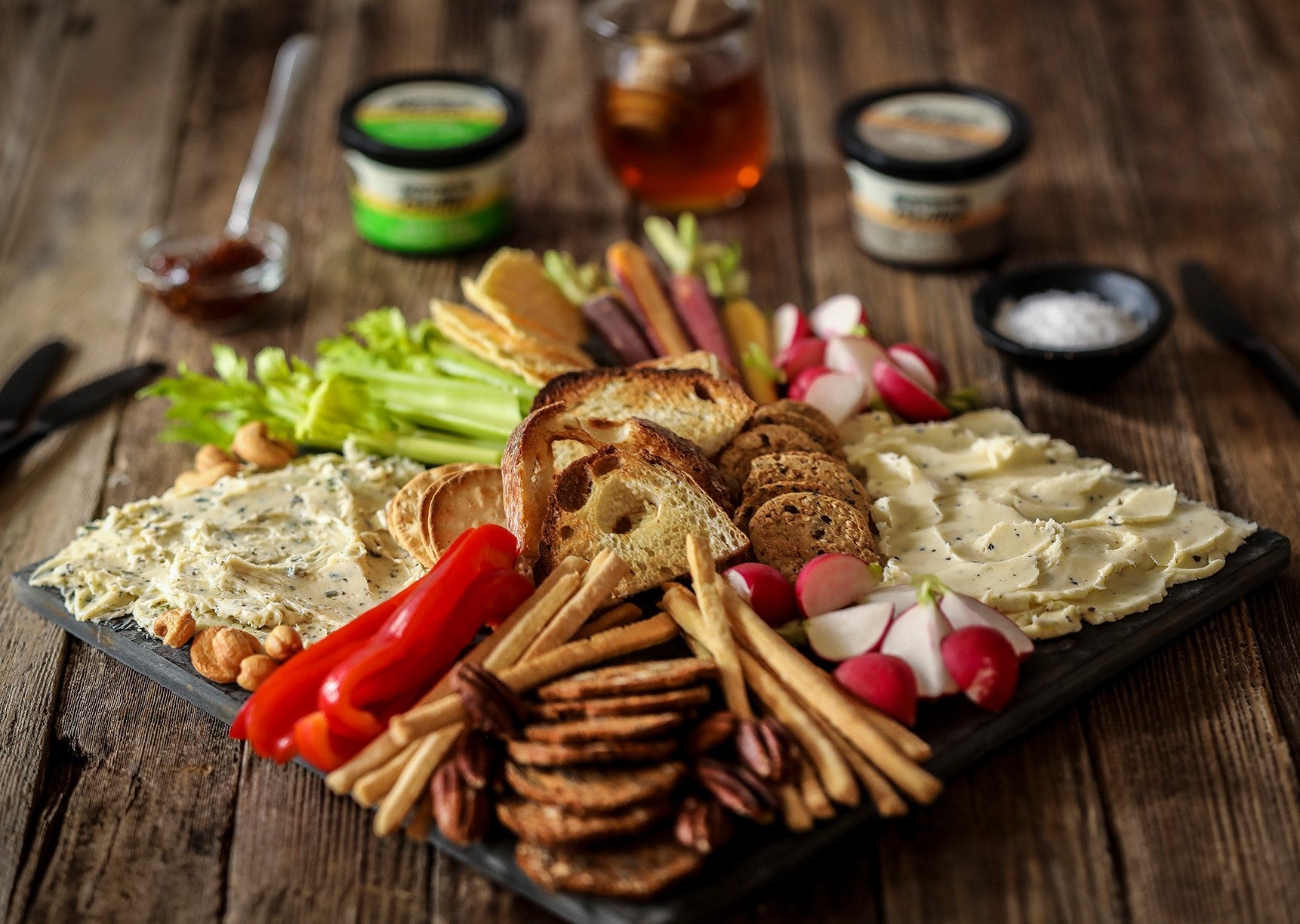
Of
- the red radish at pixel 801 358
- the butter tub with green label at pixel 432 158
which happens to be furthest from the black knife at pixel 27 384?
the red radish at pixel 801 358

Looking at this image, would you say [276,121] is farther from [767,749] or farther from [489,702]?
[767,749]

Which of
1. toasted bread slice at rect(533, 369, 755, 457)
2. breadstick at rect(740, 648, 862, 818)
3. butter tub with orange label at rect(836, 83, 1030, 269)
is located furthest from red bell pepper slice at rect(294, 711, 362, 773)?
butter tub with orange label at rect(836, 83, 1030, 269)

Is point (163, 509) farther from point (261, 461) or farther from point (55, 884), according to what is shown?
point (55, 884)

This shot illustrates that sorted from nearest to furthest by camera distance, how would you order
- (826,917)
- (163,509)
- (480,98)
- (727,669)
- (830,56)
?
(826,917) → (727,669) → (163,509) → (480,98) → (830,56)

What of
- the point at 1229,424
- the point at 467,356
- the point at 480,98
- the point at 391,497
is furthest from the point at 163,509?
the point at 1229,424

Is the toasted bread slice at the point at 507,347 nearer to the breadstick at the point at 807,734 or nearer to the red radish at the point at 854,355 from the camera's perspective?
the red radish at the point at 854,355

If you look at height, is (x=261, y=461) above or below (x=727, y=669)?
below

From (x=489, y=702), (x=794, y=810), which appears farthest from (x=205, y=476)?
(x=794, y=810)
